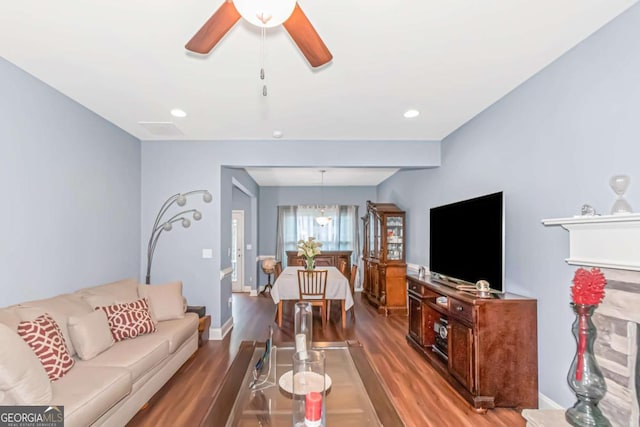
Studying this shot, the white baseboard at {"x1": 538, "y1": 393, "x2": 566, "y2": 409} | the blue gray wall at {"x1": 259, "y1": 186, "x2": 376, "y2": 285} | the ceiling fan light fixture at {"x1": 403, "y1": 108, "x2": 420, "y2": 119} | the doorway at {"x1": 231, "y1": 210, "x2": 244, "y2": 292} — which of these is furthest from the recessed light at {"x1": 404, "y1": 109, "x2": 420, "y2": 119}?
the doorway at {"x1": 231, "y1": 210, "x2": 244, "y2": 292}

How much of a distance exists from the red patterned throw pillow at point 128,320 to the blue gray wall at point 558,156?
3376 mm

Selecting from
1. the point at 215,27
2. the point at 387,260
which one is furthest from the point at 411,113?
the point at 387,260

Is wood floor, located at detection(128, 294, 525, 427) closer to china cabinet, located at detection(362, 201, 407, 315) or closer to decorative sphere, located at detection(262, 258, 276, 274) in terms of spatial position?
china cabinet, located at detection(362, 201, 407, 315)

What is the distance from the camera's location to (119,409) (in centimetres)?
222

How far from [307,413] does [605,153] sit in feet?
7.62

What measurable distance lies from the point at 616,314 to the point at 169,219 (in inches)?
177

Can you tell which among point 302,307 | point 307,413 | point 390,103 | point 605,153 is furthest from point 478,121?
point 307,413

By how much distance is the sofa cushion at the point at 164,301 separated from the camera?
342cm

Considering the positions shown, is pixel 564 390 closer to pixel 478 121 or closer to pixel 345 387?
pixel 345 387

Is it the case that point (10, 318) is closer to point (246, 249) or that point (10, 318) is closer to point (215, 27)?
point (215, 27)

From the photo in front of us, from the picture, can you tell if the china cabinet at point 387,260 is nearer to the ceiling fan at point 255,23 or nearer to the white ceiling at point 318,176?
the white ceiling at point 318,176

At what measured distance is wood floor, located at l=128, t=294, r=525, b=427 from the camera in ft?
8.14

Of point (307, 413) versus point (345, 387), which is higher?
point (307, 413)

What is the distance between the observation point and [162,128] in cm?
385
